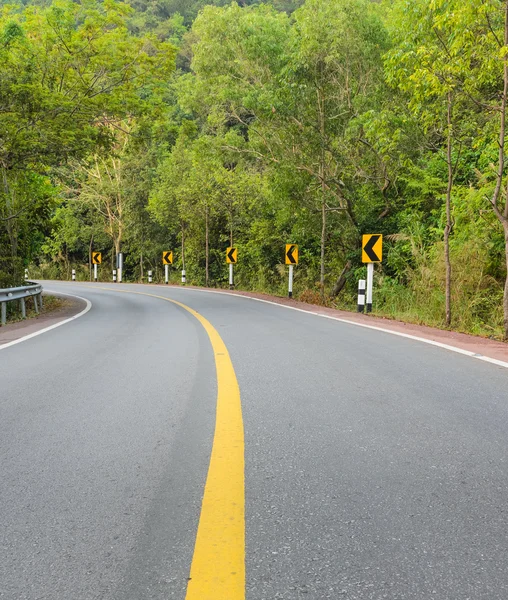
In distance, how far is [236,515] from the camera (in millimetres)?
2342

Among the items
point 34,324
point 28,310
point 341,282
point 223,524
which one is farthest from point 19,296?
point 341,282

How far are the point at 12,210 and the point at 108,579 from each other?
16608mm

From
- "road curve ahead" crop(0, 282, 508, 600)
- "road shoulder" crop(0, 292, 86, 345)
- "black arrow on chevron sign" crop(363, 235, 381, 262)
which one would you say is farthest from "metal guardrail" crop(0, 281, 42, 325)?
"black arrow on chevron sign" crop(363, 235, 381, 262)

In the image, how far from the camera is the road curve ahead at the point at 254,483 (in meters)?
1.88

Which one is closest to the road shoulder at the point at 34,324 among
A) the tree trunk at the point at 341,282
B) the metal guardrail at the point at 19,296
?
the metal guardrail at the point at 19,296

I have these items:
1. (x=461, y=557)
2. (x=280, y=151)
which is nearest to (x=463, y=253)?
(x=280, y=151)

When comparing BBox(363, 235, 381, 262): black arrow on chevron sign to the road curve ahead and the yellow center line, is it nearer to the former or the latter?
the road curve ahead

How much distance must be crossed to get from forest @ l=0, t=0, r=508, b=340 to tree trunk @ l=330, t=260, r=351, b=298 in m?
0.10

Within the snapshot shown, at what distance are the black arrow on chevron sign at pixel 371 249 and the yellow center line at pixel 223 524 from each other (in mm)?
9794

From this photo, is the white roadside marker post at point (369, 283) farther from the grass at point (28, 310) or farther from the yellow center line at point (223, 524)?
the yellow center line at point (223, 524)

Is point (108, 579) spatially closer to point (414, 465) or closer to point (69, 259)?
point (414, 465)

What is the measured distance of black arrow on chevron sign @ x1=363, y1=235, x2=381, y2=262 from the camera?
12922mm

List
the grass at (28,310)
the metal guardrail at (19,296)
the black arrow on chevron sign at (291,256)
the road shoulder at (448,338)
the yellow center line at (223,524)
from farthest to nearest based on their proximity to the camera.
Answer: the black arrow on chevron sign at (291,256), the grass at (28,310), the metal guardrail at (19,296), the road shoulder at (448,338), the yellow center line at (223,524)

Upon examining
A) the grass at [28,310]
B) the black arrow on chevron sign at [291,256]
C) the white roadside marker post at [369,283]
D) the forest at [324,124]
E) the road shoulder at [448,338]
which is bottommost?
the grass at [28,310]
